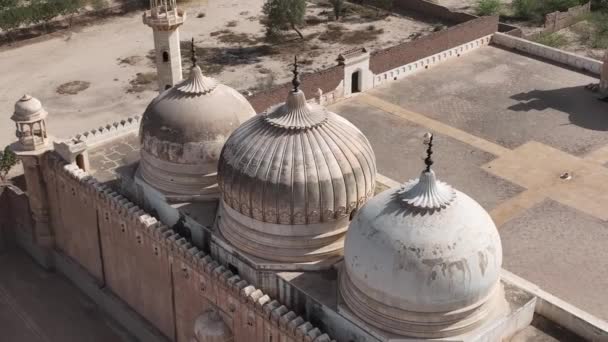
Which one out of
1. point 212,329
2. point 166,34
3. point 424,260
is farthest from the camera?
point 166,34

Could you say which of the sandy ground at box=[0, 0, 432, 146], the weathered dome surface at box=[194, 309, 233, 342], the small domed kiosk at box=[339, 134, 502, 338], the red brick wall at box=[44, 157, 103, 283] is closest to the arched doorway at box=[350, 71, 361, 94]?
the sandy ground at box=[0, 0, 432, 146]

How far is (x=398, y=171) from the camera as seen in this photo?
1176 inches

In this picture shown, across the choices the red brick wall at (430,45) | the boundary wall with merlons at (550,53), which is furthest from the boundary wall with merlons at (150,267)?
the boundary wall with merlons at (550,53)

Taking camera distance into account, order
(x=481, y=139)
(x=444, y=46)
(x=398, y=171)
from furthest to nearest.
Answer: (x=444, y=46) < (x=481, y=139) < (x=398, y=171)

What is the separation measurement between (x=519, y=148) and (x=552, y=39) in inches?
681

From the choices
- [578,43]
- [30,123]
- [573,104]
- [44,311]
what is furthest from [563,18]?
[44,311]

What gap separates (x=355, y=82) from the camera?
1400 inches

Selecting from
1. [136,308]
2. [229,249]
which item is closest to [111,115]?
[136,308]

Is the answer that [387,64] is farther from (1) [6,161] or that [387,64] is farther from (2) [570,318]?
(2) [570,318]

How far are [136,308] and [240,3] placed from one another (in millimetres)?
36387

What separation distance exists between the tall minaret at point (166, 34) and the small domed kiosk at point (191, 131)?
16.4 feet

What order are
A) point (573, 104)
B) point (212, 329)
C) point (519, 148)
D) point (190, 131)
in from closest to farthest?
1. point (212, 329)
2. point (190, 131)
3. point (519, 148)
4. point (573, 104)

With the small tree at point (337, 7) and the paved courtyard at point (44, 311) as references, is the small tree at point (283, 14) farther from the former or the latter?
the paved courtyard at point (44, 311)

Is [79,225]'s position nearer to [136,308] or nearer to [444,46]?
[136,308]
